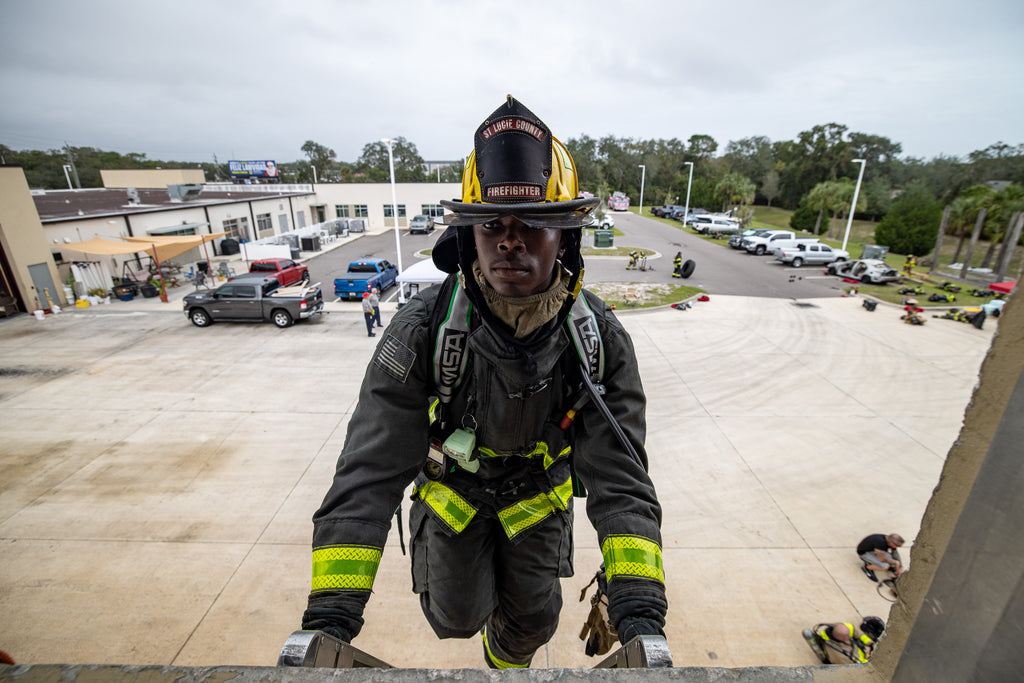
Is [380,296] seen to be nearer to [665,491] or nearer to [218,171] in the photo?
[665,491]

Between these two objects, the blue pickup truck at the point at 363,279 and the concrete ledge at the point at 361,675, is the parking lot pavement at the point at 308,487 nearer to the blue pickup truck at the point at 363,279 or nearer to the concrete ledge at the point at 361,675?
the concrete ledge at the point at 361,675

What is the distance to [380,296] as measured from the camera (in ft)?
49.8

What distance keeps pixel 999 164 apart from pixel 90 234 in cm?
5598

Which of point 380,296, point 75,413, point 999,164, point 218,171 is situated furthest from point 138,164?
point 999,164

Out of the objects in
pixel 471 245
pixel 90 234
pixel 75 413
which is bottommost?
pixel 75 413

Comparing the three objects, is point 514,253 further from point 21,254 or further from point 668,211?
point 668,211

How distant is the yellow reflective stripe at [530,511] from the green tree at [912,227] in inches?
1253

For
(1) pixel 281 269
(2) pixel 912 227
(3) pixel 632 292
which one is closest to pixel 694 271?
(3) pixel 632 292

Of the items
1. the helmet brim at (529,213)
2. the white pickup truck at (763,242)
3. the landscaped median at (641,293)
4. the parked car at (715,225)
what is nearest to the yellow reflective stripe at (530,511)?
the helmet brim at (529,213)

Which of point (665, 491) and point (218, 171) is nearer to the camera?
point (665, 491)

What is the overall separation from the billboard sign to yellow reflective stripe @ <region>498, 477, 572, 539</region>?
5412 cm

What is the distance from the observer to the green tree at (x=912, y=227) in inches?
941

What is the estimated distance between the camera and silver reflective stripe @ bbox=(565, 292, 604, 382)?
1870mm

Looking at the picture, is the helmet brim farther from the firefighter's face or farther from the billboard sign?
the billboard sign
